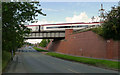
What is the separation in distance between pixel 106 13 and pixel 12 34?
1845 cm

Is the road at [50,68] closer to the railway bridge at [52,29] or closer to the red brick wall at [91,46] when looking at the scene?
the red brick wall at [91,46]

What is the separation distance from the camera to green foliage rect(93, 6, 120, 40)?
25953mm

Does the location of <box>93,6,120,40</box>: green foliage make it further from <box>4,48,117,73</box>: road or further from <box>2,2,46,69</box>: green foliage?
<box>2,2,46,69</box>: green foliage

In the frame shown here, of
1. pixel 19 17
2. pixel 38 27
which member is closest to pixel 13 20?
pixel 19 17

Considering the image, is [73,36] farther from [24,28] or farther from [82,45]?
[24,28]

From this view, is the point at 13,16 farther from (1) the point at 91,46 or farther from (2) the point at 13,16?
(1) the point at 91,46

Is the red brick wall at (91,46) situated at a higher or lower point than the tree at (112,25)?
lower

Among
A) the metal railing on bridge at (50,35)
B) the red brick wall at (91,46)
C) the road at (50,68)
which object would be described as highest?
the metal railing on bridge at (50,35)

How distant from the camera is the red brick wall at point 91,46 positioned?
26156 millimetres

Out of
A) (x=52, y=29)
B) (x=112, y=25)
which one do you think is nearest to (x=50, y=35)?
(x=52, y=29)

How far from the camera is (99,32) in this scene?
2941cm

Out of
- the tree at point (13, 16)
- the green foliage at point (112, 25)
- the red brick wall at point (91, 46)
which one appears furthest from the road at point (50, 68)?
the green foliage at point (112, 25)

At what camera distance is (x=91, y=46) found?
33188 mm

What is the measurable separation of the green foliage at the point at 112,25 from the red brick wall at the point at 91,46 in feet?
3.39
